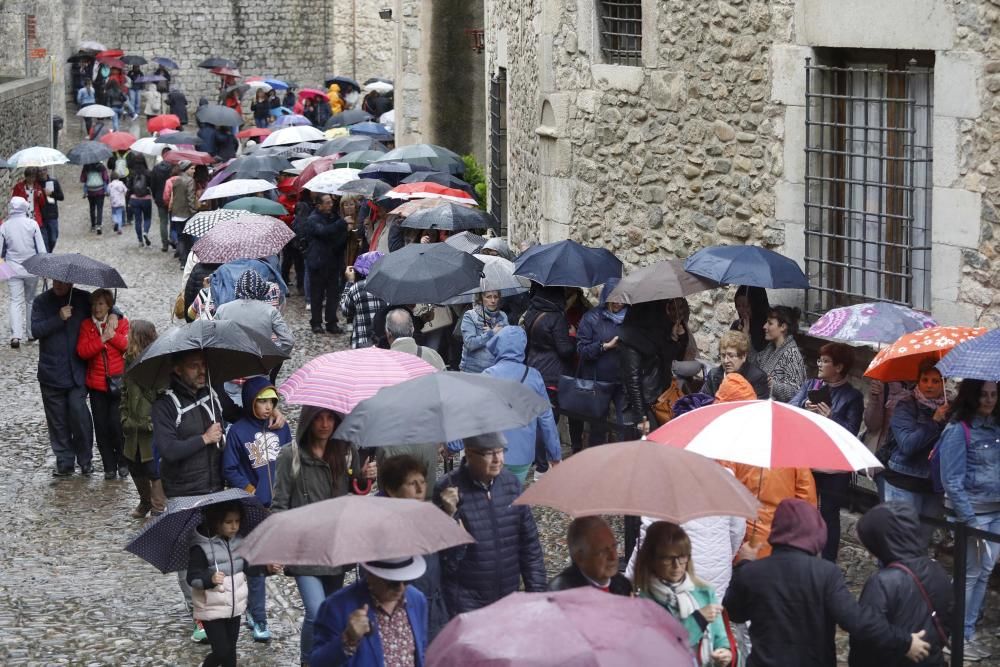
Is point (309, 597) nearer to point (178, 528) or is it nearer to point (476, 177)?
point (178, 528)

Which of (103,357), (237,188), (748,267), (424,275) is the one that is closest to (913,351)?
(748,267)

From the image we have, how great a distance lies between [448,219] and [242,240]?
79.7 inches

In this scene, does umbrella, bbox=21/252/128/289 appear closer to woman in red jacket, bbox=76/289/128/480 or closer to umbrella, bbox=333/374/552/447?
woman in red jacket, bbox=76/289/128/480

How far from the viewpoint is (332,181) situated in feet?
57.6

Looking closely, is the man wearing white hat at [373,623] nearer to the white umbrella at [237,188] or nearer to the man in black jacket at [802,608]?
the man in black jacket at [802,608]

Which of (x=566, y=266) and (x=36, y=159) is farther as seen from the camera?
(x=36, y=159)

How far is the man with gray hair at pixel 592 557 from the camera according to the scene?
570 cm

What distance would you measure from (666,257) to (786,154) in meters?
1.66

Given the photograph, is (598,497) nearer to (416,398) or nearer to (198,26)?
(416,398)

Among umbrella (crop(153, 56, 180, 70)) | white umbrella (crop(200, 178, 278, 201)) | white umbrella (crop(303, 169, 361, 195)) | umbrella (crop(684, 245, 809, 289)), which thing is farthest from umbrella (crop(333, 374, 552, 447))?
umbrella (crop(153, 56, 180, 70))

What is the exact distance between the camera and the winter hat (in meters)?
8.27

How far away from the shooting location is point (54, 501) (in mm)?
11133

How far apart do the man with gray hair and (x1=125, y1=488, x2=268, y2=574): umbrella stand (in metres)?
1.86

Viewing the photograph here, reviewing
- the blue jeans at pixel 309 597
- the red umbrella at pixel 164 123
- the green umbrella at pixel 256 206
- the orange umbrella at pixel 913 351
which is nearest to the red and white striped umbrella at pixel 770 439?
the orange umbrella at pixel 913 351
